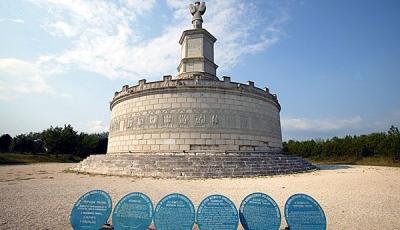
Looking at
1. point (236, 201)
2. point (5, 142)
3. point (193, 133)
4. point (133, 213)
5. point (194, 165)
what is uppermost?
point (5, 142)

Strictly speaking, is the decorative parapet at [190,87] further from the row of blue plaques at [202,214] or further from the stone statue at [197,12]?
the row of blue plaques at [202,214]

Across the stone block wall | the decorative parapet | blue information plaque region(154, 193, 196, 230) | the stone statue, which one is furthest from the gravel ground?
the stone statue

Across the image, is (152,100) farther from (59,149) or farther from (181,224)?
(59,149)

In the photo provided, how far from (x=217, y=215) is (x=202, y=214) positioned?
30 centimetres

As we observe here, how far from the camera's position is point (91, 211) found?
5.52 meters

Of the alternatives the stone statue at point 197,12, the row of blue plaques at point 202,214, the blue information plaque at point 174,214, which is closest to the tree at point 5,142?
the stone statue at point 197,12

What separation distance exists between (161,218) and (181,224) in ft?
1.39

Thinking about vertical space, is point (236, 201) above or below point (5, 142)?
below

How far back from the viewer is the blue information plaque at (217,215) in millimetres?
5164

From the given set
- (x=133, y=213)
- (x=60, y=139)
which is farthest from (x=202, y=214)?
(x=60, y=139)

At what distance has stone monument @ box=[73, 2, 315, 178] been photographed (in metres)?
16.9

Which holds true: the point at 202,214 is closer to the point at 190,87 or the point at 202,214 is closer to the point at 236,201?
the point at 236,201

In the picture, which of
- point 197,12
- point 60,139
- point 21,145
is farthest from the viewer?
Answer: point 21,145

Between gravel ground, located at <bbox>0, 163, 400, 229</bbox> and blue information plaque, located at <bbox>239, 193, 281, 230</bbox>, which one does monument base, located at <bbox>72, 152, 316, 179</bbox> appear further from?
blue information plaque, located at <bbox>239, 193, 281, 230</bbox>
